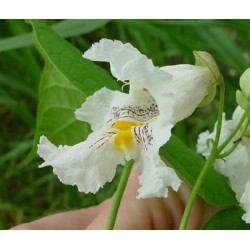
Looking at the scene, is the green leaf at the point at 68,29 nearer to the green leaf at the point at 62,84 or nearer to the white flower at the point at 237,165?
the green leaf at the point at 62,84

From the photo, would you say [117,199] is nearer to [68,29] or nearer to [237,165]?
[237,165]

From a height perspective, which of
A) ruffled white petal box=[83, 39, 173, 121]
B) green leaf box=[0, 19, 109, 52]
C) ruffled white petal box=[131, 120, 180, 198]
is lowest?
ruffled white petal box=[131, 120, 180, 198]

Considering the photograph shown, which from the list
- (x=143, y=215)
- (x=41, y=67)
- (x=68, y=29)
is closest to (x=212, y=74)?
(x=143, y=215)

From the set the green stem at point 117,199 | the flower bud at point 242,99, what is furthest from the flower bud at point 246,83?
the green stem at point 117,199

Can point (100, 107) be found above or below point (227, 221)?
above

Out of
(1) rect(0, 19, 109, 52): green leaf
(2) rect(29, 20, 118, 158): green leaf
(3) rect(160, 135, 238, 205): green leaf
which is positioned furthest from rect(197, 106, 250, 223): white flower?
(1) rect(0, 19, 109, 52): green leaf

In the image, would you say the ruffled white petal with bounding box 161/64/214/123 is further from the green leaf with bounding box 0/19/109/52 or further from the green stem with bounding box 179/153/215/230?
the green leaf with bounding box 0/19/109/52

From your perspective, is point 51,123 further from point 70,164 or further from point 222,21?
point 222,21

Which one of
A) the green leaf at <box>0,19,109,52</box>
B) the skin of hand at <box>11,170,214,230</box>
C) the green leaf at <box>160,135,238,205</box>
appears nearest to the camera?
the green leaf at <box>160,135,238,205</box>
